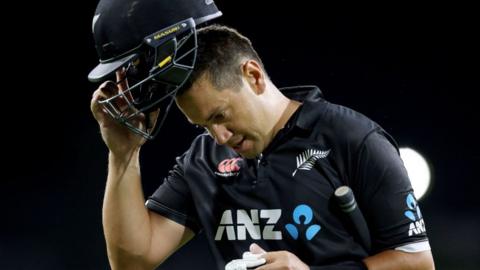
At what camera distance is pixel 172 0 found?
4.01 ft

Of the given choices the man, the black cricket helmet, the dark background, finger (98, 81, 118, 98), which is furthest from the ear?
the dark background

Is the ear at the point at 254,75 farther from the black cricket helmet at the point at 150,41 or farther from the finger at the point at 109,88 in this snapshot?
the finger at the point at 109,88

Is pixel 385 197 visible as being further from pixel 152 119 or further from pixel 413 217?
pixel 152 119

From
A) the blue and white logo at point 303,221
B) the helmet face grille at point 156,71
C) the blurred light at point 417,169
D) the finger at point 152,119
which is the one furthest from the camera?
the blurred light at point 417,169

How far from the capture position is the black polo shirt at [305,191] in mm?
1222

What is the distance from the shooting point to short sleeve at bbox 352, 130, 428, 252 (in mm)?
1209

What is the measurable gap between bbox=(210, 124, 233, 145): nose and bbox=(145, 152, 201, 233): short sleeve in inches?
8.3

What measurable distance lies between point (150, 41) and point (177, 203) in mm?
428

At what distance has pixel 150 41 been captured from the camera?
3.82 ft

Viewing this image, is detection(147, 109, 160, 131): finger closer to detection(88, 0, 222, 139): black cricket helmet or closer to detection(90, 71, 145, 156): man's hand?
detection(90, 71, 145, 156): man's hand

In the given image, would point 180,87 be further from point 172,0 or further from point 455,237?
point 455,237

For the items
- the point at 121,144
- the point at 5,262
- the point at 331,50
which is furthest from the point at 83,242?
the point at 121,144

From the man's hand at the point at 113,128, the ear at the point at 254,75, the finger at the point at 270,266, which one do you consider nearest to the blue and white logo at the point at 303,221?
the finger at the point at 270,266

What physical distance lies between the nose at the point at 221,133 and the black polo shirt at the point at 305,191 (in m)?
0.10
